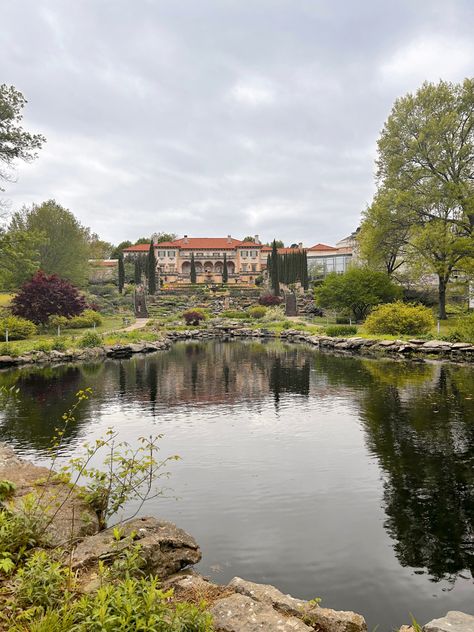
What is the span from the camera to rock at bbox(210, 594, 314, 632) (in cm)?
321

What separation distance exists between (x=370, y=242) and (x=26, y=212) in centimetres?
4411

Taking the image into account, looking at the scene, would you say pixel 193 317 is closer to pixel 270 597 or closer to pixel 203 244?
pixel 270 597

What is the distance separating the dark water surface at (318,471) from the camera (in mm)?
4816

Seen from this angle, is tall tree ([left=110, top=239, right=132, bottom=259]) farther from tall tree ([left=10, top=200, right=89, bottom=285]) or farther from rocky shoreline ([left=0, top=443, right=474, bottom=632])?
rocky shoreline ([left=0, top=443, right=474, bottom=632])

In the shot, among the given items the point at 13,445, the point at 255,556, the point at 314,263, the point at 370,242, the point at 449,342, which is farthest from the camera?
the point at 314,263

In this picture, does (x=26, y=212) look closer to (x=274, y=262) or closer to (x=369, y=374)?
(x=274, y=262)

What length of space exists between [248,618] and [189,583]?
1036 mm

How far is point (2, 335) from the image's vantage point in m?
30.5

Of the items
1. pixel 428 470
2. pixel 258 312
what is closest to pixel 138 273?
pixel 258 312

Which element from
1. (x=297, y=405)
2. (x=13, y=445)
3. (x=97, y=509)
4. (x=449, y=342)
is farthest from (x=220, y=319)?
(x=97, y=509)

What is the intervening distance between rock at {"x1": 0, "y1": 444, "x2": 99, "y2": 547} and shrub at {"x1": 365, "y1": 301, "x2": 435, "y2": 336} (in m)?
26.9

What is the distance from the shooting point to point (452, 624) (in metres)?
3.27

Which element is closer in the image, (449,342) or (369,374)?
(369,374)

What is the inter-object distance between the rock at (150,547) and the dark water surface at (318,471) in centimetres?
42
